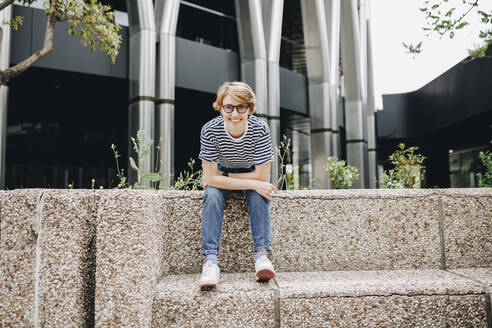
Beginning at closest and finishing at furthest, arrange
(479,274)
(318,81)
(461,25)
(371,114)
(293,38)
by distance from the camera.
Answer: (479,274) → (461,25) → (318,81) → (371,114) → (293,38)

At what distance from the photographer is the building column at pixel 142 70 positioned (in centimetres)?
858

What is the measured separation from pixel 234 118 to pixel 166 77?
6.95 metres

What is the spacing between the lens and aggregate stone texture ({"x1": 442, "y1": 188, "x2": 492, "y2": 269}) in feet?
8.94

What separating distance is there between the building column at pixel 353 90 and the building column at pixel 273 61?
4486mm

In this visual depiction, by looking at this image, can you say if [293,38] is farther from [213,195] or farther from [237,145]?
[213,195]

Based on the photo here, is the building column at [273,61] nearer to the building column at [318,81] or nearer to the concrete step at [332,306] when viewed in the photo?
the building column at [318,81]

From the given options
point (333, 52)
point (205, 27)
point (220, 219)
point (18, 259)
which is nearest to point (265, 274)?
point (220, 219)

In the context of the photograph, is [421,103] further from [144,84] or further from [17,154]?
[17,154]

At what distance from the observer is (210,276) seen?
7.25ft

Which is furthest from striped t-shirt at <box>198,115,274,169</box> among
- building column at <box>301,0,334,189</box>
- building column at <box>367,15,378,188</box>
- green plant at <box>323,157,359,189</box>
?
building column at <box>367,15,378,188</box>

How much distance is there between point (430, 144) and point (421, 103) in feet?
10.6

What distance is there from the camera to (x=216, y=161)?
2.63 m

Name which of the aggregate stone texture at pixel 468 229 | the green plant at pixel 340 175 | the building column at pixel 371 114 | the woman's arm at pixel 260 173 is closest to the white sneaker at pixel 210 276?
the woman's arm at pixel 260 173

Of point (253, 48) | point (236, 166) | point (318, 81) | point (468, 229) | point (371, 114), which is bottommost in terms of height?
point (468, 229)
